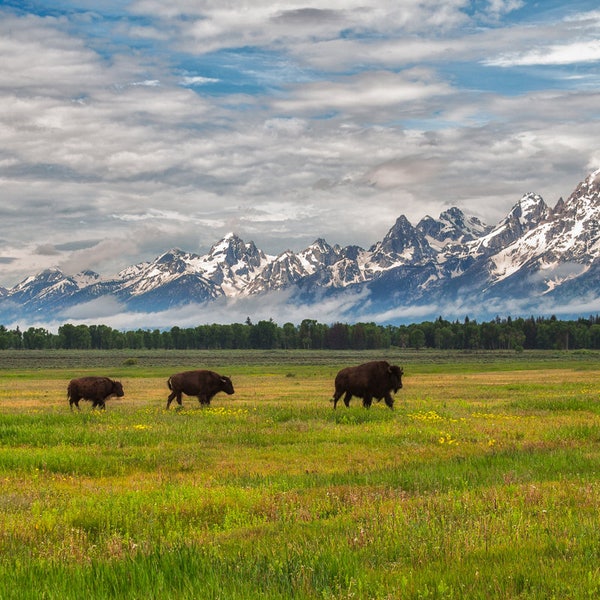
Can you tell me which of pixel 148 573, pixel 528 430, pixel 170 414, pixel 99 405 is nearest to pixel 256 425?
pixel 170 414

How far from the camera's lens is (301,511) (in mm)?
12031

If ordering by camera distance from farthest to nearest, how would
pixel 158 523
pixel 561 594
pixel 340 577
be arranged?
pixel 158 523
pixel 340 577
pixel 561 594

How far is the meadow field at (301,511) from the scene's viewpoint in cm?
780

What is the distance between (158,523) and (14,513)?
9.59 feet

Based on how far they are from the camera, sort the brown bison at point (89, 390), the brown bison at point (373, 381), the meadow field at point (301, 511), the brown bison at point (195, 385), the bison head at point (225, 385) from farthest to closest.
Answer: the bison head at point (225, 385) → the brown bison at point (195, 385) → the brown bison at point (89, 390) → the brown bison at point (373, 381) → the meadow field at point (301, 511)

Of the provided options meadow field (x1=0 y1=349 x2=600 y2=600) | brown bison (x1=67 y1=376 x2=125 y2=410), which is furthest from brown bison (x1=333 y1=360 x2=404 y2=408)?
brown bison (x1=67 y1=376 x2=125 y2=410)

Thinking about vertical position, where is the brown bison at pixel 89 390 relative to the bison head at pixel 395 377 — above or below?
below

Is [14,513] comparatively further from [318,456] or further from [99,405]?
[99,405]

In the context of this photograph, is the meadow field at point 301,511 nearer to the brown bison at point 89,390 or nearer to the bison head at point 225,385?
the brown bison at point 89,390

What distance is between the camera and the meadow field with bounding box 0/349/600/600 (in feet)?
25.6

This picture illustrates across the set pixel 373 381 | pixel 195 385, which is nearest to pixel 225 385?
pixel 195 385

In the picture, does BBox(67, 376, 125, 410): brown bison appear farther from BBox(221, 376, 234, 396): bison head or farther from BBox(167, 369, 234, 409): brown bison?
BBox(221, 376, 234, 396): bison head

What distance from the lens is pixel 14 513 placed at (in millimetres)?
12672

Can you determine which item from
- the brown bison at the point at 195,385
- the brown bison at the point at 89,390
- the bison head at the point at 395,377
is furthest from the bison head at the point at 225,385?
the bison head at the point at 395,377
